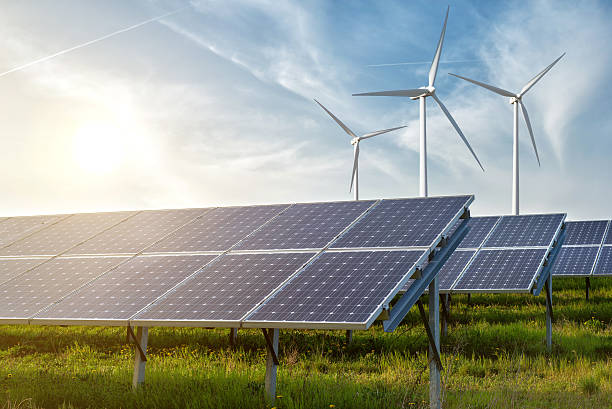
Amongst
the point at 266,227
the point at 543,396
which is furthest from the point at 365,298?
the point at 543,396

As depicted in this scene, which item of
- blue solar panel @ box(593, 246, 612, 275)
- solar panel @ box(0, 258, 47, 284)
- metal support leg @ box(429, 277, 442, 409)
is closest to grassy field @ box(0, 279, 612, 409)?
metal support leg @ box(429, 277, 442, 409)

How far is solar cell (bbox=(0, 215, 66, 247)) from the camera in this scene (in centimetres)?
1761

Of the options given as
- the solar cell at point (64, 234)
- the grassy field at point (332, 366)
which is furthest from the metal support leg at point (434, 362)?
the solar cell at point (64, 234)

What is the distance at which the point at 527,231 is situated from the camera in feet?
75.7

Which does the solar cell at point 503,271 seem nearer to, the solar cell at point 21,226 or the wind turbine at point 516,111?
the solar cell at point 21,226

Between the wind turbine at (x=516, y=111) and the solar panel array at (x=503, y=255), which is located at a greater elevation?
the wind turbine at (x=516, y=111)

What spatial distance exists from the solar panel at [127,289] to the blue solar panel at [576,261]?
71.6 ft

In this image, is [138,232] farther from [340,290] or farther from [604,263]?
[604,263]

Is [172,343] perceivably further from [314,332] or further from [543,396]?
[543,396]

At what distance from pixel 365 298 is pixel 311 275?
5.04ft

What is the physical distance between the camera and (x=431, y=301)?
442 inches

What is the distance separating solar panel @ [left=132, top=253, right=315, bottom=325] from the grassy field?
5.95ft

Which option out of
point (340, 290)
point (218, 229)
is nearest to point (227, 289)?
point (340, 290)

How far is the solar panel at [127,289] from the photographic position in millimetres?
10703
